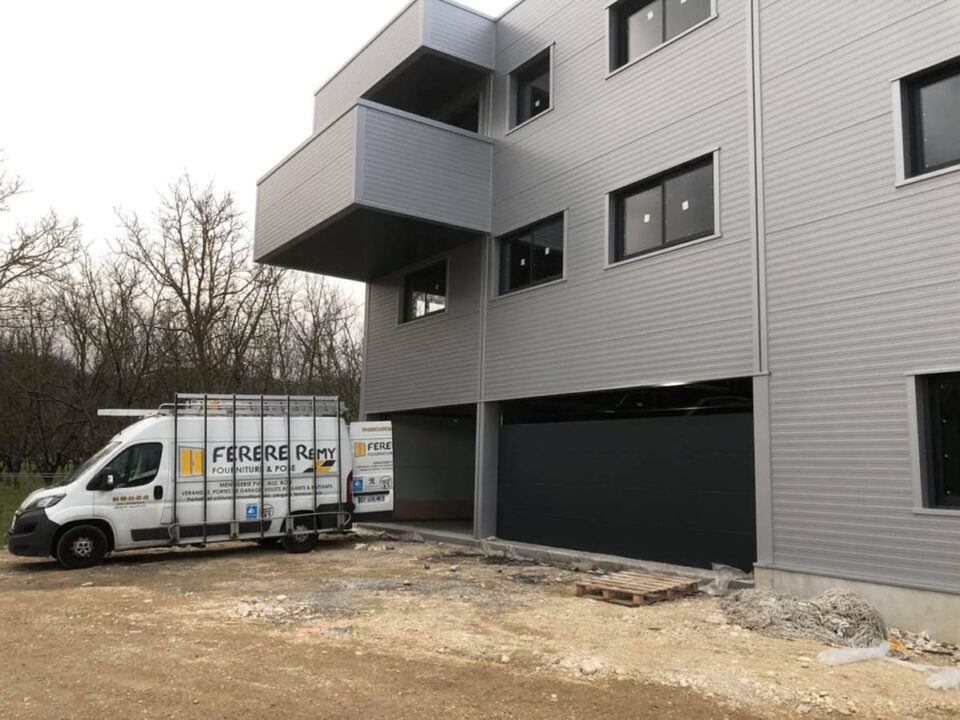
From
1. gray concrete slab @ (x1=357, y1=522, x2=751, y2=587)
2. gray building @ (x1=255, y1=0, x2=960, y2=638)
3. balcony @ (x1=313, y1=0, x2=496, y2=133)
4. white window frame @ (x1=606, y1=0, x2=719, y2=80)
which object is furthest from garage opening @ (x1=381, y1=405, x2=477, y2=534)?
white window frame @ (x1=606, y1=0, x2=719, y2=80)

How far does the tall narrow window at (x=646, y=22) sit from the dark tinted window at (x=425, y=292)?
19.7 ft

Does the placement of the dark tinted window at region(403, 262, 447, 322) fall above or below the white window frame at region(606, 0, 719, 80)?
below

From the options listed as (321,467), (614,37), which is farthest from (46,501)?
(614,37)

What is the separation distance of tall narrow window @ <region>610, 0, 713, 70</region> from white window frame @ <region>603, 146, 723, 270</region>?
2159 mm

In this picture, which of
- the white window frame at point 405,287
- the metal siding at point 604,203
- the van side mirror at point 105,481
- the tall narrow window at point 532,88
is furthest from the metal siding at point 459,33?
the van side mirror at point 105,481

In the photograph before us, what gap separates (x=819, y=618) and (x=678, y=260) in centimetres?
526

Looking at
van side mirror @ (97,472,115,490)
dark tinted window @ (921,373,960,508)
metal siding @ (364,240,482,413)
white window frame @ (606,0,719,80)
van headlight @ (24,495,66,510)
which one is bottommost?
van headlight @ (24,495,66,510)

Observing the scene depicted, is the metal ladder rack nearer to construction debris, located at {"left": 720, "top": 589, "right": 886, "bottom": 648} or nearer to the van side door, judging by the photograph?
the van side door

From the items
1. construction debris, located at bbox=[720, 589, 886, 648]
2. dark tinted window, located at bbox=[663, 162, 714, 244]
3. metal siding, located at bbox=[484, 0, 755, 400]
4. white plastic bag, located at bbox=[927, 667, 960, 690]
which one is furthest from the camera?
dark tinted window, located at bbox=[663, 162, 714, 244]

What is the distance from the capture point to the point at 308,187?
14555mm

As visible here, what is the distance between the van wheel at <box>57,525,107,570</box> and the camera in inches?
448

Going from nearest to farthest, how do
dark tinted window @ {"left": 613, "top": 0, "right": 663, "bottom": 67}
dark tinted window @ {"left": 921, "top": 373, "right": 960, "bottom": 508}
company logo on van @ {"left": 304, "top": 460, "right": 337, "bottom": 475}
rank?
dark tinted window @ {"left": 921, "top": 373, "right": 960, "bottom": 508}, dark tinted window @ {"left": 613, "top": 0, "right": 663, "bottom": 67}, company logo on van @ {"left": 304, "top": 460, "right": 337, "bottom": 475}

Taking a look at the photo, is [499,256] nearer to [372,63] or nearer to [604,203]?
[604,203]

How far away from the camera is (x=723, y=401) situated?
36.8 ft
